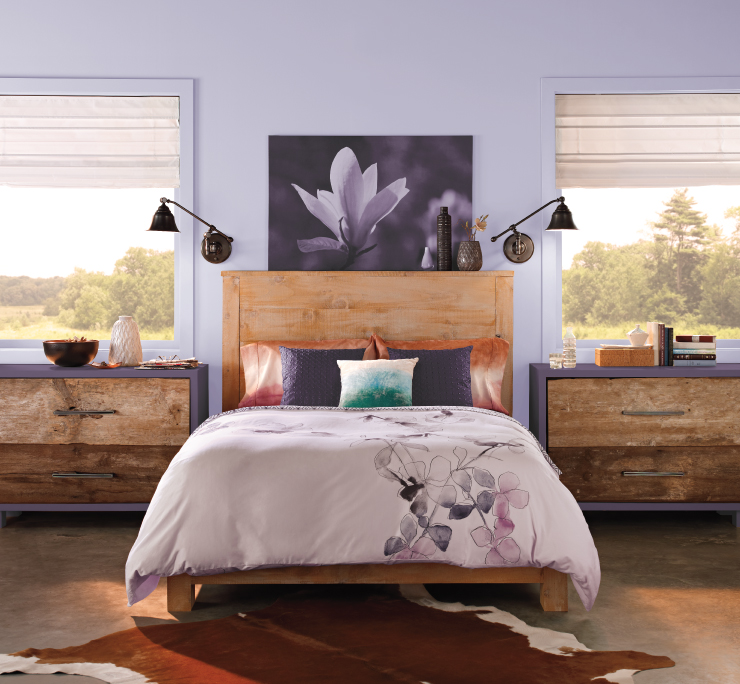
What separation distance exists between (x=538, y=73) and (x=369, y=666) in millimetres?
3290

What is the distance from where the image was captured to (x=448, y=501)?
2.31 m

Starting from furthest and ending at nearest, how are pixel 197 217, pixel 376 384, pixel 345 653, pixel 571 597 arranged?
1. pixel 197 217
2. pixel 376 384
3. pixel 571 597
4. pixel 345 653

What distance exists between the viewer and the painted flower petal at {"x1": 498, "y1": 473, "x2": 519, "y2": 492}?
232 centimetres

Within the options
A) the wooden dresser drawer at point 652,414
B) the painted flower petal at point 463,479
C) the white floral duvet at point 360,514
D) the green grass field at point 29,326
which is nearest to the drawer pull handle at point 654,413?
the wooden dresser drawer at point 652,414

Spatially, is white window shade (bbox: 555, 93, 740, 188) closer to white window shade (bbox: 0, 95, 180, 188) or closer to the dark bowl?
white window shade (bbox: 0, 95, 180, 188)

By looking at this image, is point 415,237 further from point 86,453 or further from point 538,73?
point 86,453

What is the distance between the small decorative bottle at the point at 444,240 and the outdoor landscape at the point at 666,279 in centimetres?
76

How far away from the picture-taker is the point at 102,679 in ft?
6.48

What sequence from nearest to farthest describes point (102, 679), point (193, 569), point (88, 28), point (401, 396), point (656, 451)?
1. point (102, 679)
2. point (193, 569)
3. point (401, 396)
4. point (656, 451)
5. point (88, 28)

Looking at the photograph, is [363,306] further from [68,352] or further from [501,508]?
[501,508]

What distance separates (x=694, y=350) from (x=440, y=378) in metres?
1.45

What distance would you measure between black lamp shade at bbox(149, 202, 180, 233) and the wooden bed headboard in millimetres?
414

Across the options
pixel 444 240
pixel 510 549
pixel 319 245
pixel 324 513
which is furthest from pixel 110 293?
pixel 510 549

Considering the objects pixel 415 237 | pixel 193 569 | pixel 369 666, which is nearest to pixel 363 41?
pixel 415 237
